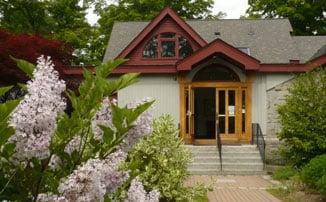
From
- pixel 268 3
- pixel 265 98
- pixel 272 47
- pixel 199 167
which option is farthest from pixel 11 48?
pixel 268 3

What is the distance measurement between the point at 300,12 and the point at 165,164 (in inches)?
1481

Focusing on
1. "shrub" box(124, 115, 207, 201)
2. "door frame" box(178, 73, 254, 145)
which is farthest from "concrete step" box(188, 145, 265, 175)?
"shrub" box(124, 115, 207, 201)

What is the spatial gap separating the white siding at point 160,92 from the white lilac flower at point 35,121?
73.4 feet

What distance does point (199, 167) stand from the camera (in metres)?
21.0

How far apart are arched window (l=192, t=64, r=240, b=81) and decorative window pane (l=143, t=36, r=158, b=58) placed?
7.93ft

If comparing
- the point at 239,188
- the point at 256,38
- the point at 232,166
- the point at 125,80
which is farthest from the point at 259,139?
the point at 125,80

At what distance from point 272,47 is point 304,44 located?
4038mm

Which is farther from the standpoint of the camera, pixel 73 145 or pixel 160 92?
pixel 160 92

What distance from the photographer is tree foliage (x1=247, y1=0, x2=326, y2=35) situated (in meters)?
44.9

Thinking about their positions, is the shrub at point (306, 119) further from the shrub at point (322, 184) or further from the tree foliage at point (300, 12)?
the tree foliage at point (300, 12)

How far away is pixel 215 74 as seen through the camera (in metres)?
25.3

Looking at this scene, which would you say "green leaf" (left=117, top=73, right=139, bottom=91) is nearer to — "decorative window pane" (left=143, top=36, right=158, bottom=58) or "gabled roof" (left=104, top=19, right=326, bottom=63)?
"decorative window pane" (left=143, top=36, right=158, bottom=58)

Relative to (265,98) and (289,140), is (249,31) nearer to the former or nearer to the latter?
(265,98)

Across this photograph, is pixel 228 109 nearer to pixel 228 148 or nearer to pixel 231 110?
pixel 231 110
